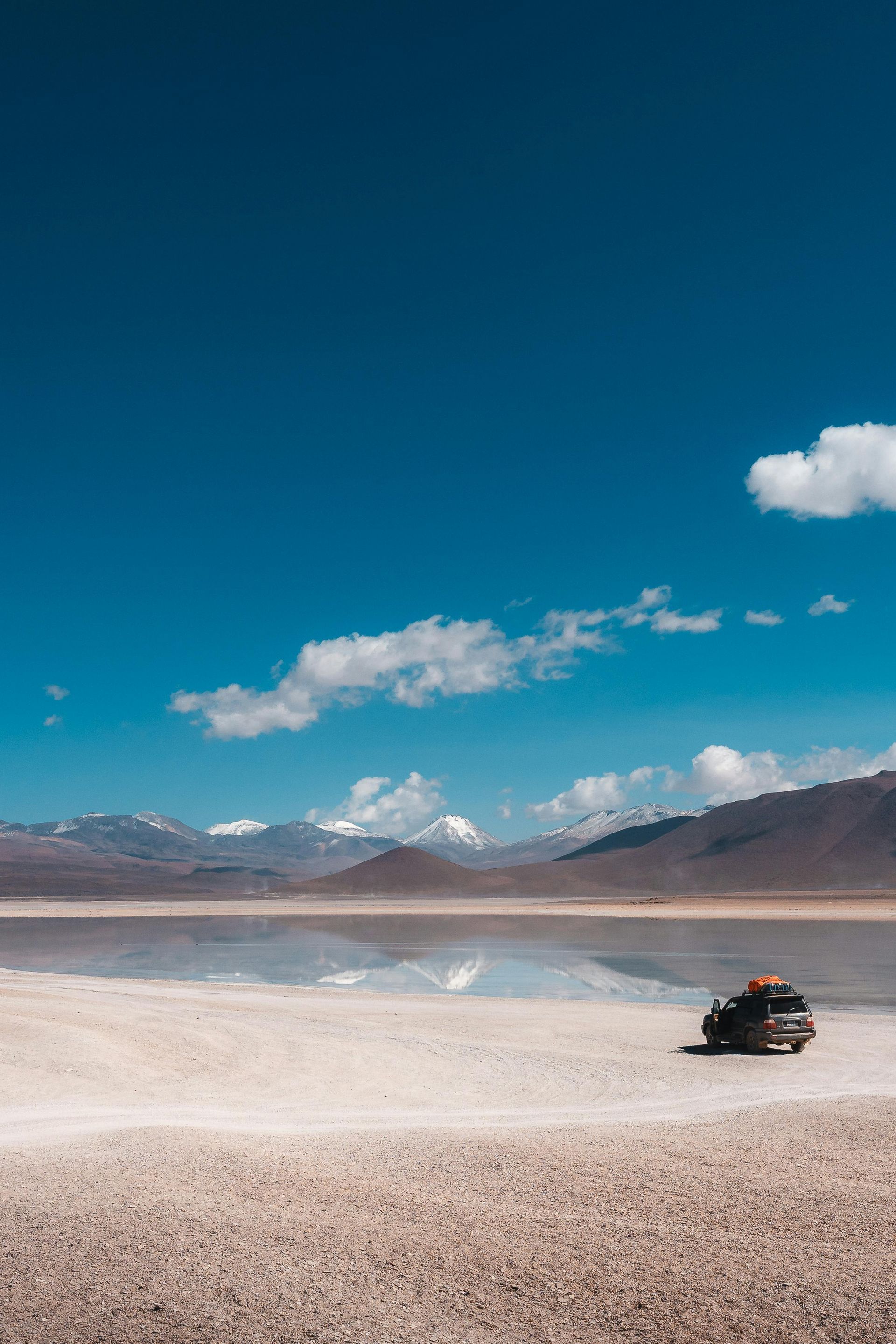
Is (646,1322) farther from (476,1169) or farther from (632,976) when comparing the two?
(632,976)

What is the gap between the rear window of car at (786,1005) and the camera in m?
19.2

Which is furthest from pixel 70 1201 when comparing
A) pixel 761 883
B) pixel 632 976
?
pixel 761 883

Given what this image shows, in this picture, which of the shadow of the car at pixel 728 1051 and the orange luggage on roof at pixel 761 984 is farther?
the orange luggage on roof at pixel 761 984

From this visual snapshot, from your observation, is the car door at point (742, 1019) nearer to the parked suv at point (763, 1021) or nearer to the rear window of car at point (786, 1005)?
the parked suv at point (763, 1021)

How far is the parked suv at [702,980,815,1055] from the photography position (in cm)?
1897

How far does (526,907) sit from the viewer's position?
11738 cm

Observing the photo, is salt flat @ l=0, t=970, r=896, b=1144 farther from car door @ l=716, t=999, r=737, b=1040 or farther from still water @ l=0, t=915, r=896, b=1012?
still water @ l=0, t=915, r=896, b=1012

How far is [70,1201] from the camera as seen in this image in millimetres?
8273

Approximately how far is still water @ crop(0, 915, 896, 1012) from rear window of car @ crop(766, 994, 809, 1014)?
801 cm

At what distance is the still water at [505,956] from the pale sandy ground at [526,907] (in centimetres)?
1176

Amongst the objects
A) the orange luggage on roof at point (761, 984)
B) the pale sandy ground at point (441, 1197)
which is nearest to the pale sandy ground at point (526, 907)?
the orange luggage on roof at point (761, 984)

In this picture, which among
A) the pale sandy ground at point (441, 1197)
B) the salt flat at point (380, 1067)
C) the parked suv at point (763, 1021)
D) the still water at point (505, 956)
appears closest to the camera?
the pale sandy ground at point (441, 1197)

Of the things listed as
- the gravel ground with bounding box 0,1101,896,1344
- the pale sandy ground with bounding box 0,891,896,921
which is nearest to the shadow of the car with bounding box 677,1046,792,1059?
the gravel ground with bounding box 0,1101,896,1344

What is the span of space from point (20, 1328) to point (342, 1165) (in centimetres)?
443
